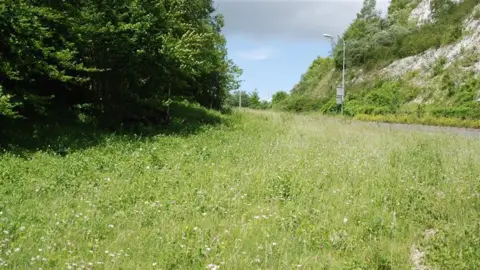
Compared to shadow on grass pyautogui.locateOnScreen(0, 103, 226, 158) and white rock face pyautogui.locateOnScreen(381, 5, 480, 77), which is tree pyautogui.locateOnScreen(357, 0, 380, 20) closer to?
white rock face pyautogui.locateOnScreen(381, 5, 480, 77)

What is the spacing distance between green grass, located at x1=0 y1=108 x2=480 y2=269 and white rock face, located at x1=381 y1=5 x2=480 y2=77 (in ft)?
89.9

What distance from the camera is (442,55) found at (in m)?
36.1

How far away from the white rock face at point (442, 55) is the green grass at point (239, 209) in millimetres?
27392

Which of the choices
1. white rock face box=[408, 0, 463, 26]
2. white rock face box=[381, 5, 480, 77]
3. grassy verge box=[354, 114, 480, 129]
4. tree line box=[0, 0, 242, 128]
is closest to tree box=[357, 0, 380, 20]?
white rock face box=[408, 0, 463, 26]

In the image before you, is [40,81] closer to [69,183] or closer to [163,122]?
[163,122]

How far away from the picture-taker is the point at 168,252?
4.15 metres

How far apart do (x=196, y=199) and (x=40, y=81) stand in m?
8.85

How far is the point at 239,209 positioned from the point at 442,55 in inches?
1432

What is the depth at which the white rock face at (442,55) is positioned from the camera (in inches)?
1306

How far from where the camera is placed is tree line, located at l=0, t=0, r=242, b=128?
1009cm

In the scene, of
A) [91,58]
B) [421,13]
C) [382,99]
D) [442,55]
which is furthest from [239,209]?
[421,13]

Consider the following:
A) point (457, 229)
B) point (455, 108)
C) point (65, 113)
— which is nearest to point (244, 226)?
point (457, 229)

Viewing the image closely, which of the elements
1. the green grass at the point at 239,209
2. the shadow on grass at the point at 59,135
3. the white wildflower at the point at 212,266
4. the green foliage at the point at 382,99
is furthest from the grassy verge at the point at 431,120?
the white wildflower at the point at 212,266

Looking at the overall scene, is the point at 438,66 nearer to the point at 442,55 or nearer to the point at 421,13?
the point at 442,55
